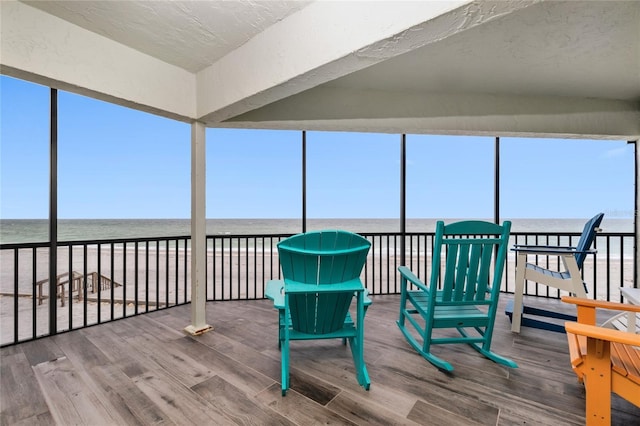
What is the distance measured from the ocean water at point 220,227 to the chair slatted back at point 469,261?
10643mm

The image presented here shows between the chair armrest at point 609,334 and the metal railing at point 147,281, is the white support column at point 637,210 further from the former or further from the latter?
the chair armrest at point 609,334

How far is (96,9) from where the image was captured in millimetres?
1441

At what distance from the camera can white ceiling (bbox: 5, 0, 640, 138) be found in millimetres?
1397

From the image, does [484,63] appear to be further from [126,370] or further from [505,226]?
[126,370]

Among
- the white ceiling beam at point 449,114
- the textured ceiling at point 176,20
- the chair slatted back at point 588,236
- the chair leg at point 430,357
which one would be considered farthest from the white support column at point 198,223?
the chair slatted back at point 588,236

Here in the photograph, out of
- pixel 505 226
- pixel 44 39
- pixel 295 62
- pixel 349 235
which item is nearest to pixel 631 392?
pixel 505 226

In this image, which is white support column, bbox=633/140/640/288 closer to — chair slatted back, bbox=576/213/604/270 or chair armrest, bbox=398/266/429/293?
chair slatted back, bbox=576/213/604/270

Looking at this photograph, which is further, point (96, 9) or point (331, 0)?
point (96, 9)

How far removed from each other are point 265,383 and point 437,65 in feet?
9.00

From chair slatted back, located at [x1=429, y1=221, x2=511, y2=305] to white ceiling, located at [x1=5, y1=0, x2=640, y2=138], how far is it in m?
1.22

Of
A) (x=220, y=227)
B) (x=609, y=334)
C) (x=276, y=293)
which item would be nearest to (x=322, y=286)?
(x=276, y=293)

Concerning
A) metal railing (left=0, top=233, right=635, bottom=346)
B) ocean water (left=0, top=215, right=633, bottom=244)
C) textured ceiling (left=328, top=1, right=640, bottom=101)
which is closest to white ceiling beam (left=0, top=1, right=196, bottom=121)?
metal railing (left=0, top=233, right=635, bottom=346)

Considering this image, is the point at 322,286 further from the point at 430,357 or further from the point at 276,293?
the point at 430,357

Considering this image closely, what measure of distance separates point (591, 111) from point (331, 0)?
3291mm
